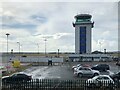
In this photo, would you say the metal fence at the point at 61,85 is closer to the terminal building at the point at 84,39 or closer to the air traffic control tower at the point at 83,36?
the terminal building at the point at 84,39

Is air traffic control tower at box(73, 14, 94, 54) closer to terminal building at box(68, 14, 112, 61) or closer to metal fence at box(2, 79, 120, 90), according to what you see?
terminal building at box(68, 14, 112, 61)

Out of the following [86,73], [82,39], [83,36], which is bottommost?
[86,73]

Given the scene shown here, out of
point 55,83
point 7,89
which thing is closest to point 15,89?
point 7,89

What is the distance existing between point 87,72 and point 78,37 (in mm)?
64424

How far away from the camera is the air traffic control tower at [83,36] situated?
336 feet

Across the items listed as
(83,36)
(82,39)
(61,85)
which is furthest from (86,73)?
(83,36)

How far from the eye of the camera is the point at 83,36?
4060 inches

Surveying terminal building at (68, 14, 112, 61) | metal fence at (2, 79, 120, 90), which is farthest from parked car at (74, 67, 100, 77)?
terminal building at (68, 14, 112, 61)

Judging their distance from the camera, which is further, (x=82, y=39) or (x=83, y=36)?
(x=83, y=36)

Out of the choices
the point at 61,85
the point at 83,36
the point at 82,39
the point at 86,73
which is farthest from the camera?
the point at 83,36

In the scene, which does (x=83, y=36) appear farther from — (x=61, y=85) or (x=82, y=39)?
(x=61, y=85)

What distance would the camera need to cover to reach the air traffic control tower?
102375 mm

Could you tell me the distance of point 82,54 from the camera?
100 meters

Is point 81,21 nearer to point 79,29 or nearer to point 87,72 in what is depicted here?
point 79,29
